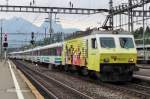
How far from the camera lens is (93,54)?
26.3 m

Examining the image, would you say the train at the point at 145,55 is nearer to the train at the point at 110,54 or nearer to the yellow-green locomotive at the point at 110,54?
the train at the point at 110,54

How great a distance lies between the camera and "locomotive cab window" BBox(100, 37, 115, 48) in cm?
2602

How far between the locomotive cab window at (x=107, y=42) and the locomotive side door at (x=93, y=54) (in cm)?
36

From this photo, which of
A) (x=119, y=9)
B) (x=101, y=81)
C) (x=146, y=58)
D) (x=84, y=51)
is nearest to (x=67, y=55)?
(x=84, y=51)

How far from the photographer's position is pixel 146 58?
60844mm

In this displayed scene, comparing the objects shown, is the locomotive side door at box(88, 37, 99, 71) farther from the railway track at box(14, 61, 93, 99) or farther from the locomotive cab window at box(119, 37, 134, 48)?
the railway track at box(14, 61, 93, 99)

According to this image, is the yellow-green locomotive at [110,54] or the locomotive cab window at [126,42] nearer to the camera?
the yellow-green locomotive at [110,54]

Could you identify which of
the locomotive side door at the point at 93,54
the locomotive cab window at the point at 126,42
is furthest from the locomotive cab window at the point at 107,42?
the locomotive cab window at the point at 126,42

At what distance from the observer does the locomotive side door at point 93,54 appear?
25559 mm

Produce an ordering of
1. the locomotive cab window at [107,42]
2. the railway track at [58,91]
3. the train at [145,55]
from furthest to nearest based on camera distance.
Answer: the train at [145,55] → the locomotive cab window at [107,42] → the railway track at [58,91]

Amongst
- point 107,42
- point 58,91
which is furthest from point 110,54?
point 58,91

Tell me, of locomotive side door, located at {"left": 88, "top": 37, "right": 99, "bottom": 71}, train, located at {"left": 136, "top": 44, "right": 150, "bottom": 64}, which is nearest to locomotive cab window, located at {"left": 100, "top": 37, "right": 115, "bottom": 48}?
locomotive side door, located at {"left": 88, "top": 37, "right": 99, "bottom": 71}

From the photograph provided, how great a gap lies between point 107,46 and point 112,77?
1731mm

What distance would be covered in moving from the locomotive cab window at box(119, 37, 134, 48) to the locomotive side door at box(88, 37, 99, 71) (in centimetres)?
144
